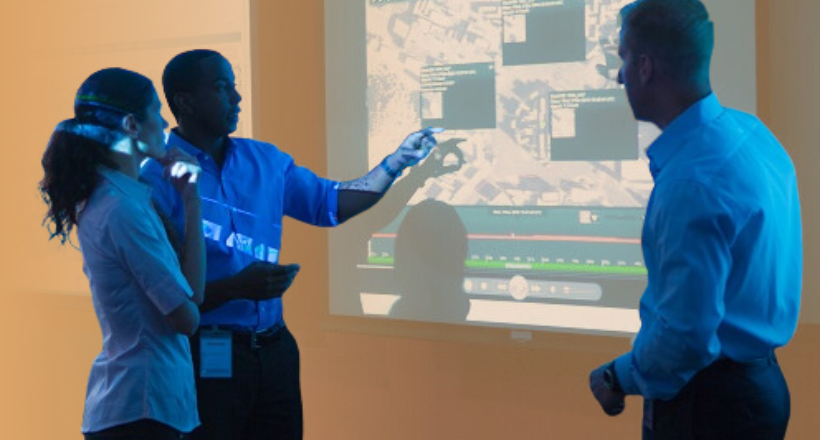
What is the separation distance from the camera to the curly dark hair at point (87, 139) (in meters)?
2.01

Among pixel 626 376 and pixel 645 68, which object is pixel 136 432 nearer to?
pixel 626 376

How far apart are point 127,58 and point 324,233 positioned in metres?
1.49

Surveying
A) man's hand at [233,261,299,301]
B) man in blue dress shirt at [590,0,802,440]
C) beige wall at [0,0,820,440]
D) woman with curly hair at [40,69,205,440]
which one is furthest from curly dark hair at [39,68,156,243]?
beige wall at [0,0,820,440]

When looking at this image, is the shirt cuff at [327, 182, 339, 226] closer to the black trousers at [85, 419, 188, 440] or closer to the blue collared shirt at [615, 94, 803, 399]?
the black trousers at [85, 419, 188, 440]

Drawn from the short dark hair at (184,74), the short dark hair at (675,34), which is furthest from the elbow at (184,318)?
the short dark hair at (675,34)

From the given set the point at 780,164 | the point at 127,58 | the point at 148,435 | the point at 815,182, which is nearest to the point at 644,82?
the point at 780,164

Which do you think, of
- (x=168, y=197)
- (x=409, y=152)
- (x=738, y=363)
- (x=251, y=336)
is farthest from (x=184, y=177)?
(x=738, y=363)

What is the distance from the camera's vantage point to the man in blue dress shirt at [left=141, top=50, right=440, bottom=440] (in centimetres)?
248

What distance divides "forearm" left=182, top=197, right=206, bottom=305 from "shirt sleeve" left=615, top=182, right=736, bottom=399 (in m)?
1.12

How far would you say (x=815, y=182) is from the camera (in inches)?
102

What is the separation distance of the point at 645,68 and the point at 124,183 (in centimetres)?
116

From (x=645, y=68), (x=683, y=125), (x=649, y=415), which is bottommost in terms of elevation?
(x=649, y=415)

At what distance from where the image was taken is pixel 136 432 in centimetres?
195

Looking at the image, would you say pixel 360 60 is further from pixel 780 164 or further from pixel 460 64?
pixel 780 164
